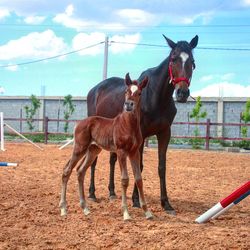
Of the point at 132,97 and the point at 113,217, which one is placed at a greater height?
the point at 132,97

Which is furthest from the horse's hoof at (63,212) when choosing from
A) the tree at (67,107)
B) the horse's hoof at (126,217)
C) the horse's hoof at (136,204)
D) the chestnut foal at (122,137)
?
the tree at (67,107)

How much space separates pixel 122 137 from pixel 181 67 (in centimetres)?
137

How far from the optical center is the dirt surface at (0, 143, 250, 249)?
5.42 metres

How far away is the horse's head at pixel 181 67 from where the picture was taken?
6984 millimetres

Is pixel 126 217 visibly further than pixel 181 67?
No

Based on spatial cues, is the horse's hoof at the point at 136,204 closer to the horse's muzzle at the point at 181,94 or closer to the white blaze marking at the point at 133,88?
the horse's muzzle at the point at 181,94

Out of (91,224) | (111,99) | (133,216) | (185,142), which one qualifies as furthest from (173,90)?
(185,142)

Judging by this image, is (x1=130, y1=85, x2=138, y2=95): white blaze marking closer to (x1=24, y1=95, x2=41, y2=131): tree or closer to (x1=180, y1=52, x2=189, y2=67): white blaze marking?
(x1=180, y1=52, x2=189, y2=67): white blaze marking

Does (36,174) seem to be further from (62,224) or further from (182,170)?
(62,224)

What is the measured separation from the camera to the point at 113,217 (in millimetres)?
6918

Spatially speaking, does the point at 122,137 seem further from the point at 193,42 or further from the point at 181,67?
the point at 193,42

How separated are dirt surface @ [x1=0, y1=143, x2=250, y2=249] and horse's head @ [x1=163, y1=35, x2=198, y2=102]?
1.84 meters

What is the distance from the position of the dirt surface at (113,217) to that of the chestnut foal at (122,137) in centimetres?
47

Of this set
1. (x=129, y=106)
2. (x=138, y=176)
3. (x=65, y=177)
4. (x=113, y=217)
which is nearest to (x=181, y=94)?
(x=129, y=106)
